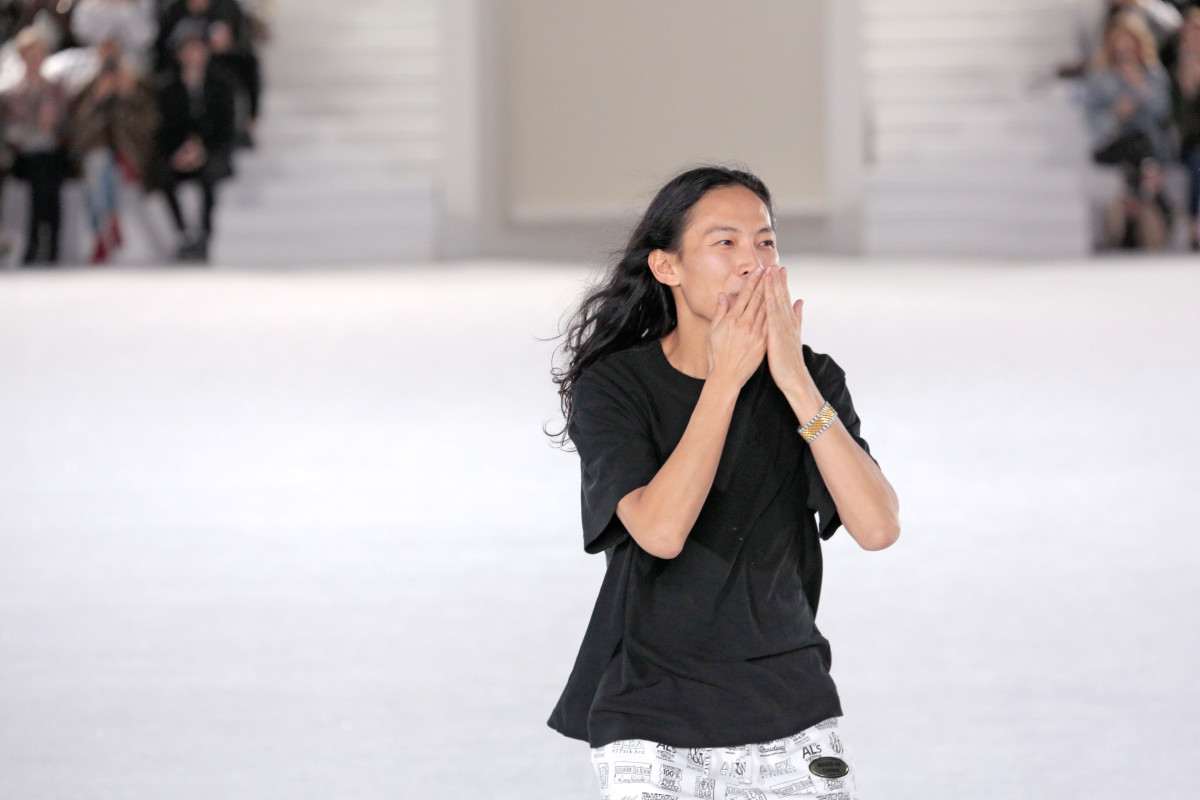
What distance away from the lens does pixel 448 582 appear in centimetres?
424

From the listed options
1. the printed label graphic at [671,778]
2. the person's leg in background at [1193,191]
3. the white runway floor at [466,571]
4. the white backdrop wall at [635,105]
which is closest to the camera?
the printed label graphic at [671,778]

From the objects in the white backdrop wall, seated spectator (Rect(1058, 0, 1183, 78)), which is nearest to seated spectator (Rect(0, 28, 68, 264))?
the white backdrop wall

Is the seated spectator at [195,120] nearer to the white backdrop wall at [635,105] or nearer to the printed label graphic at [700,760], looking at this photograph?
the white backdrop wall at [635,105]

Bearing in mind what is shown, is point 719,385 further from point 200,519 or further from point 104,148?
point 104,148

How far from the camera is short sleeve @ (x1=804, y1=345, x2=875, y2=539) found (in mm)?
2033

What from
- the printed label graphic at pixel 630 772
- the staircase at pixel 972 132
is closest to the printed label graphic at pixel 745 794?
the printed label graphic at pixel 630 772

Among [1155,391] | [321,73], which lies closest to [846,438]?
[1155,391]

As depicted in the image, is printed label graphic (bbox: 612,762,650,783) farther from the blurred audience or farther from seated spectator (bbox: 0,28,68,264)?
seated spectator (bbox: 0,28,68,264)

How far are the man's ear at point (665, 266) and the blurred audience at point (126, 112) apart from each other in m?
12.5

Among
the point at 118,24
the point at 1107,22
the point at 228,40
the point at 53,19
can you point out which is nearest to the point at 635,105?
the point at 228,40

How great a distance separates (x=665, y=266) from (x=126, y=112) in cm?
1269

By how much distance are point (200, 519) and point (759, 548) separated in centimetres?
329

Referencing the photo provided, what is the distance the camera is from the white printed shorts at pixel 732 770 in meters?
1.94

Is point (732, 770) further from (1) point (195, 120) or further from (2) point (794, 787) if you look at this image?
(1) point (195, 120)
